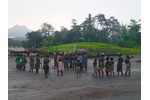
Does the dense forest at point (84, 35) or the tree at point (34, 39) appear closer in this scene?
the dense forest at point (84, 35)

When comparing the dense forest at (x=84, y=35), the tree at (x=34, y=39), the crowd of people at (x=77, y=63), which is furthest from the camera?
the tree at (x=34, y=39)

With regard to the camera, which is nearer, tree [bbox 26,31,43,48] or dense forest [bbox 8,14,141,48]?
dense forest [bbox 8,14,141,48]

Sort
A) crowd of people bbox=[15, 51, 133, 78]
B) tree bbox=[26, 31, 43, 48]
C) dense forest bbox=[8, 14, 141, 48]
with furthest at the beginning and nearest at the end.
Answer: tree bbox=[26, 31, 43, 48], dense forest bbox=[8, 14, 141, 48], crowd of people bbox=[15, 51, 133, 78]

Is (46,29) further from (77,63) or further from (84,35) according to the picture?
(77,63)

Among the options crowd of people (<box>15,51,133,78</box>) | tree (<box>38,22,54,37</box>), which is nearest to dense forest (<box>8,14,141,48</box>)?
tree (<box>38,22,54,37</box>)

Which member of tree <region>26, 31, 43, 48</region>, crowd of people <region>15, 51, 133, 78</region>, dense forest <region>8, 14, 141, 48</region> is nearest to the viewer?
crowd of people <region>15, 51, 133, 78</region>

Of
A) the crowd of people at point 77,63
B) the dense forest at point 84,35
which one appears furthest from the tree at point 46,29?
the crowd of people at point 77,63

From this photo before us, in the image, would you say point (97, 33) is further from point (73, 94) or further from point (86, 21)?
point (73, 94)

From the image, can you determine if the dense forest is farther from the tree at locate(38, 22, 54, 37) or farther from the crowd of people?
the crowd of people

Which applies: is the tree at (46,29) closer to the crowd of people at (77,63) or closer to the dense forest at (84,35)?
the dense forest at (84,35)

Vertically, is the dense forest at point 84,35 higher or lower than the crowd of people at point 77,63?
higher

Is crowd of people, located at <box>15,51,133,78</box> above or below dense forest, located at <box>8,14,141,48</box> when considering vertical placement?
below

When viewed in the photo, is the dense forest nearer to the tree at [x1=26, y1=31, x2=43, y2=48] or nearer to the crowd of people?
the tree at [x1=26, y1=31, x2=43, y2=48]
